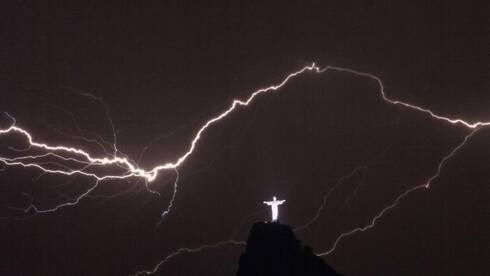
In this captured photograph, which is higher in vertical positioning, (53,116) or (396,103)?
(396,103)

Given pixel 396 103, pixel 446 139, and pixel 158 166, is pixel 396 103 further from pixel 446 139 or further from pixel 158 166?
pixel 158 166

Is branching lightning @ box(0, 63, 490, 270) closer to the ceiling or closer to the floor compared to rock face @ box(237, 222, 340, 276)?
closer to the ceiling

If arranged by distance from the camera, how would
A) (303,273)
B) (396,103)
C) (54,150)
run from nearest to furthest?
(303,273) < (54,150) < (396,103)

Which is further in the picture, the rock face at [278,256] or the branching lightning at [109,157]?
the branching lightning at [109,157]

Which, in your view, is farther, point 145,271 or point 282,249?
point 145,271

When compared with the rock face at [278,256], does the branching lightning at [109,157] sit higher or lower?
higher

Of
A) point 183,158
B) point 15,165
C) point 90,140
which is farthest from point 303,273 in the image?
point 15,165

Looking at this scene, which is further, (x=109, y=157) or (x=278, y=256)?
(x=109, y=157)

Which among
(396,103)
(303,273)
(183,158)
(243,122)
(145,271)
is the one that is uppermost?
(396,103)
